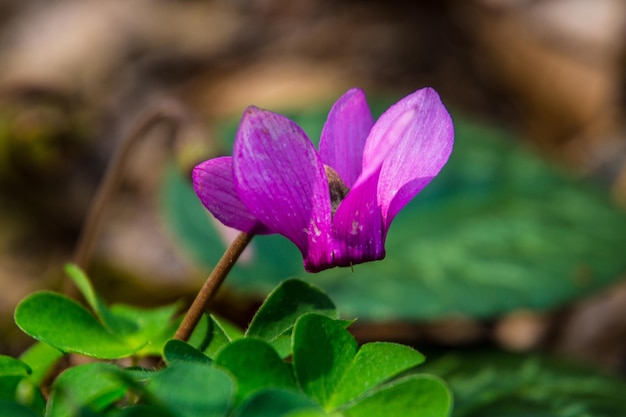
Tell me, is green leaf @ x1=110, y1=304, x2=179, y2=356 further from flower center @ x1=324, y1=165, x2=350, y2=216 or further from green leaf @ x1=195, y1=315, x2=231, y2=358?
flower center @ x1=324, y1=165, x2=350, y2=216

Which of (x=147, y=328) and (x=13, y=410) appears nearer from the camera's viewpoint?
(x=13, y=410)

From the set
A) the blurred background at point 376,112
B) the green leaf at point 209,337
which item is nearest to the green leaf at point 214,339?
the green leaf at point 209,337

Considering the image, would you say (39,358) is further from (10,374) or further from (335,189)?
(335,189)

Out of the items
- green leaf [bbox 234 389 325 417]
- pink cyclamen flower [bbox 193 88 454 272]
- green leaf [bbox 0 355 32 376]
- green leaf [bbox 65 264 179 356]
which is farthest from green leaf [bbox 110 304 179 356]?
green leaf [bbox 234 389 325 417]

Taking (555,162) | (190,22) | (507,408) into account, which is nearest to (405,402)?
(507,408)

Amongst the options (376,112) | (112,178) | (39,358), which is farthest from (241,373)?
(376,112)
